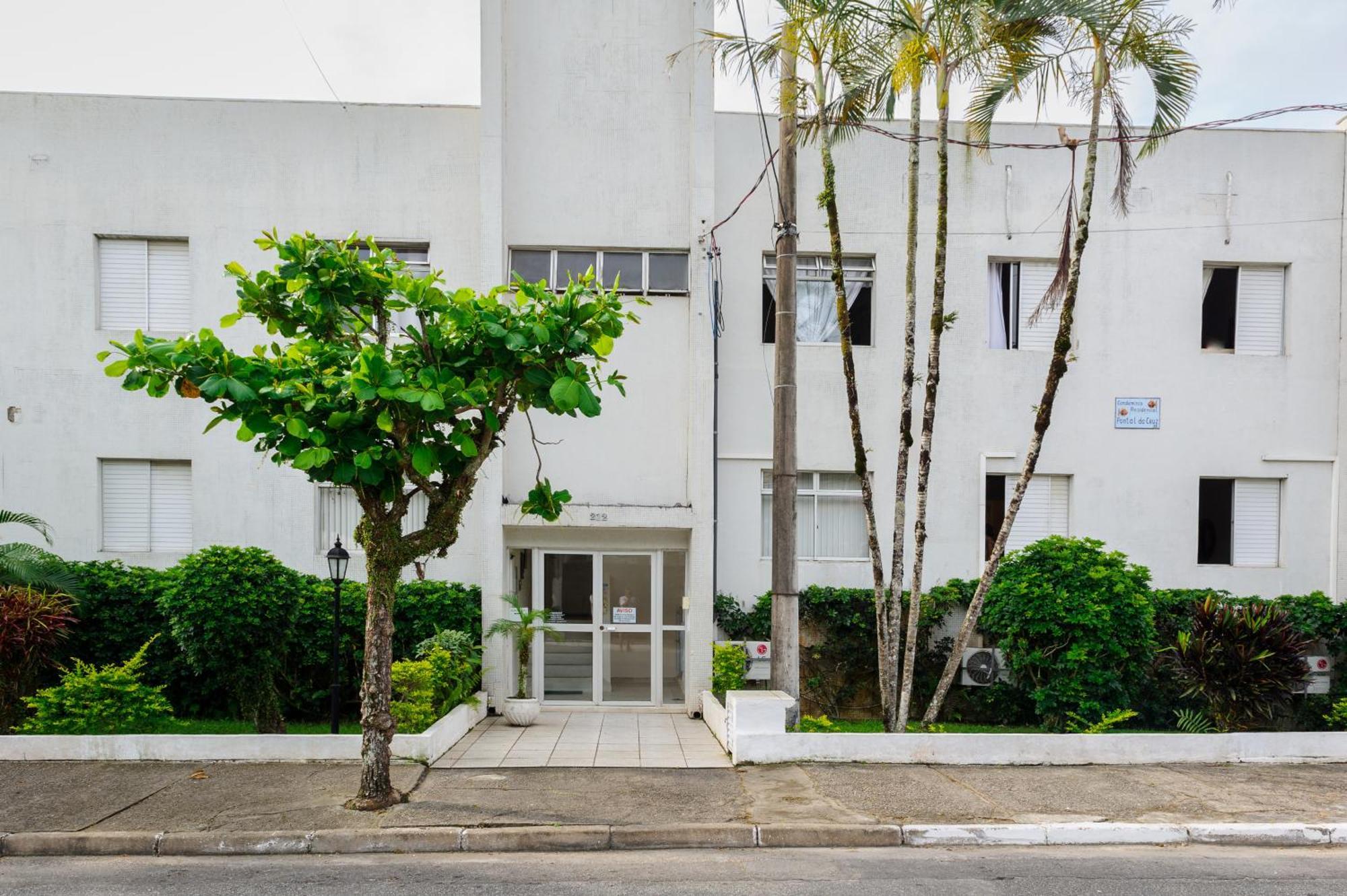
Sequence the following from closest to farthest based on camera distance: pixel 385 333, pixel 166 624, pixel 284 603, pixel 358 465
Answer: pixel 358 465 → pixel 385 333 → pixel 284 603 → pixel 166 624

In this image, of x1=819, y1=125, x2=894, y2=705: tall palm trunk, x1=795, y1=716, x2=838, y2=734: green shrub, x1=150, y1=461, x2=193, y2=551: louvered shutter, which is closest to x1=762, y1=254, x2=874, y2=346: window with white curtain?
x1=819, y1=125, x2=894, y2=705: tall palm trunk

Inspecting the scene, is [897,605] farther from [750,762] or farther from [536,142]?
[536,142]

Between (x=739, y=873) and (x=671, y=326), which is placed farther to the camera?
(x=671, y=326)

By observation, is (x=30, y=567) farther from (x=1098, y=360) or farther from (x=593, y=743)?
(x=1098, y=360)

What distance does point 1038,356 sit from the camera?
13.2 metres

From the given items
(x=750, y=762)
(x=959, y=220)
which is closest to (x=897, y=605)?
(x=750, y=762)

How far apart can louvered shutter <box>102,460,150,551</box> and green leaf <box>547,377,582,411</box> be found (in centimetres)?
862

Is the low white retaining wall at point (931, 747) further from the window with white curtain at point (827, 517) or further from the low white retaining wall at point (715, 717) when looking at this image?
the window with white curtain at point (827, 517)

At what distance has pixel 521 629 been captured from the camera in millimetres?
12047

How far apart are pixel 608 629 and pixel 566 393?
686 centimetres

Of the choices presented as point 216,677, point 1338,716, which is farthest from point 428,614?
point 1338,716

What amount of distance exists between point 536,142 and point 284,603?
22.3 ft

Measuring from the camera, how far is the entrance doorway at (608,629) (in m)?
13.1

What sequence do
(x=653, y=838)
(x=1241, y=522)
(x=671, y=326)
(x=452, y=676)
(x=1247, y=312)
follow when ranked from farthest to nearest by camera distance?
1. (x=1247, y=312)
2. (x=1241, y=522)
3. (x=671, y=326)
4. (x=452, y=676)
5. (x=653, y=838)
